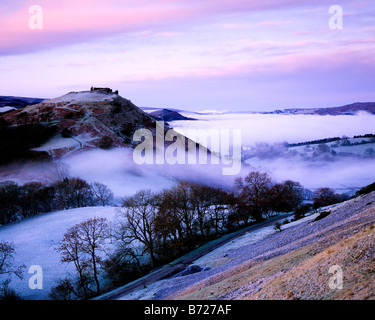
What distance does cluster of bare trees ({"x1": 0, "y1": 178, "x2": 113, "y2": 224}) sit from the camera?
82312mm

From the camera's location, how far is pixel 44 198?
291 feet

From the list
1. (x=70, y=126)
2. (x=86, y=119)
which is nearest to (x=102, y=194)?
(x=70, y=126)

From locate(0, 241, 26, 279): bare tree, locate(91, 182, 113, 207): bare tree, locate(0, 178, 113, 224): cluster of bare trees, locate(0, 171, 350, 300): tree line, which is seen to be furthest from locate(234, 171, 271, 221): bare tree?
locate(0, 241, 26, 279): bare tree

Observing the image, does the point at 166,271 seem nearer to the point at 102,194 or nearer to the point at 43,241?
the point at 43,241

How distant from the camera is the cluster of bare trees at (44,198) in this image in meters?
82.3

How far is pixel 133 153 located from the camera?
155500mm

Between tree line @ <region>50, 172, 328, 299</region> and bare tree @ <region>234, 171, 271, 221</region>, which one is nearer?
tree line @ <region>50, 172, 328, 299</region>

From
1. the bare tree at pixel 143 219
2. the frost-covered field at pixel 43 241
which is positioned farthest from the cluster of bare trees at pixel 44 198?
the bare tree at pixel 143 219

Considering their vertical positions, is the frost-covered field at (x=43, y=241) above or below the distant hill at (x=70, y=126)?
below

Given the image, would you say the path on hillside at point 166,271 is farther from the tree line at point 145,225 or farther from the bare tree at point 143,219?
the bare tree at point 143,219

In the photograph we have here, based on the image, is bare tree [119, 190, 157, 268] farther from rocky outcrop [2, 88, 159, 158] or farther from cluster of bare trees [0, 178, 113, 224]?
rocky outcrop [2, 88, 159, 158]
